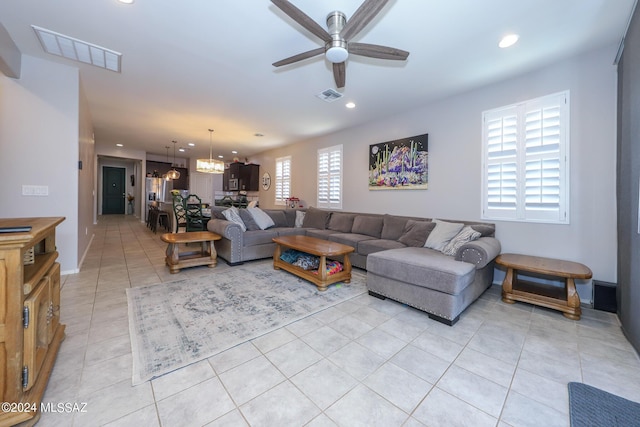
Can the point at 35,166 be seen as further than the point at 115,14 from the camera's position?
Yes

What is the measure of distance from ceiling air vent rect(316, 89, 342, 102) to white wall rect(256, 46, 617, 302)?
129 cm

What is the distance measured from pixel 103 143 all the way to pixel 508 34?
31.1 feet

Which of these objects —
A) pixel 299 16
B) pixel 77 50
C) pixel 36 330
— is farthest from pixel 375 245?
pixel 77 50

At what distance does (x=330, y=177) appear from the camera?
5.62 m

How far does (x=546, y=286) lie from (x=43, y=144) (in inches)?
245

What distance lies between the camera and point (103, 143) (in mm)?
7160

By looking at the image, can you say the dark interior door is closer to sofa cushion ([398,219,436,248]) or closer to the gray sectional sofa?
the gray sectional sofa

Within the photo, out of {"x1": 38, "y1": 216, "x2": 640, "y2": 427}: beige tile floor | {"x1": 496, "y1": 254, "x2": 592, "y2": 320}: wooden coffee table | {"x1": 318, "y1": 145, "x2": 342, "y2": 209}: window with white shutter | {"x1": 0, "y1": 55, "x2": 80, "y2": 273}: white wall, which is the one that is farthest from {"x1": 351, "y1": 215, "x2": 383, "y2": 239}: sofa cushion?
{"x1": 0, "y1": 55, "x2": 80, "y2": 273}: white wall

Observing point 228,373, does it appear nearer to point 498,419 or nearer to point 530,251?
point 498,419

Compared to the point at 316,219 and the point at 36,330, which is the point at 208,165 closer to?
the point at 316,219

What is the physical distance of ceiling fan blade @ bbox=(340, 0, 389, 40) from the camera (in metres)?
1.55

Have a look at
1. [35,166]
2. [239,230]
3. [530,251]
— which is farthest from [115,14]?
[530,251]

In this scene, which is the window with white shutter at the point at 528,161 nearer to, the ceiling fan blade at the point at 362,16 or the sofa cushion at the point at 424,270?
the sofa cushion at the point at 424,270

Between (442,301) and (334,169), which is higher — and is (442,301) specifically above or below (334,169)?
below
